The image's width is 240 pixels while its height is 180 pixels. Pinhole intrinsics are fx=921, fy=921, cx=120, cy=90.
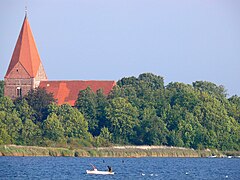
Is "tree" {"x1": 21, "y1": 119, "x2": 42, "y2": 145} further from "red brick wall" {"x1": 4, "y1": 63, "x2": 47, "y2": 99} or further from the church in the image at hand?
"red brick wall" {"x1": 4, "y1": 63, "x2": 47, "y2": 99}

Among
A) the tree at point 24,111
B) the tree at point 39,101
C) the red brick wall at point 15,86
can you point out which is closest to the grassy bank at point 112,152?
the tree at point 24,111

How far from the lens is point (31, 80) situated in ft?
337

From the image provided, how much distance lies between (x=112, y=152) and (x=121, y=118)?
14.4 m

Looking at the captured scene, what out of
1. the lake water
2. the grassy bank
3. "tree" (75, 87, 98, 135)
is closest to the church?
"tree" (75, 87, 98, 135)

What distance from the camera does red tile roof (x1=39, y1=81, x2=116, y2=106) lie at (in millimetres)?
104062

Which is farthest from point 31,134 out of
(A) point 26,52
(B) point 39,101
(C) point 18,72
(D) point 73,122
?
(C) point 18,72

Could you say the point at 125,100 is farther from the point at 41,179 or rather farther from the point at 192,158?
the point at 41,179

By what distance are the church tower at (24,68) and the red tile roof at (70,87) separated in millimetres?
1547

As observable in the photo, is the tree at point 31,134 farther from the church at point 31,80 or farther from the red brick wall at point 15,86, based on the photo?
the red brick wall at point 15,86

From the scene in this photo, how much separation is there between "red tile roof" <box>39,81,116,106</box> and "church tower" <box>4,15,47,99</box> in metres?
1.55

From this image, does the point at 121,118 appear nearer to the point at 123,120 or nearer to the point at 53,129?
the point at 123,120

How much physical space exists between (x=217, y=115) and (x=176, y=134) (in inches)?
226

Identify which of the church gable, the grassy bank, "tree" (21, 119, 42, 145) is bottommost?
the grassy bank

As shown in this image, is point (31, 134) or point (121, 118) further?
point (121, 118)
